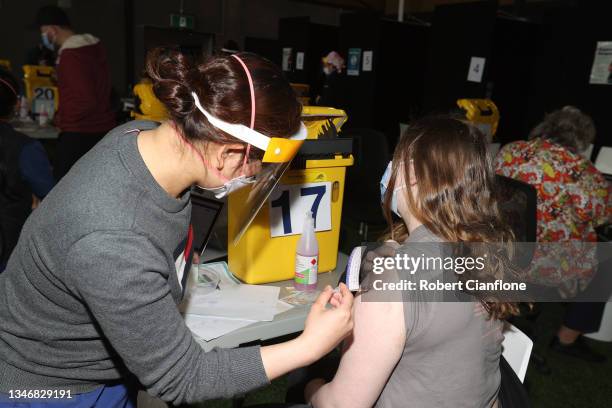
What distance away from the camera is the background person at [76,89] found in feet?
10.1

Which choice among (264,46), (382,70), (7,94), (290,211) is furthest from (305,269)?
(264,46)

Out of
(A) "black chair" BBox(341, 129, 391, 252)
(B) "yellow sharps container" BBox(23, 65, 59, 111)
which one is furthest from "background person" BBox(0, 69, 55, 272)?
(B) "yellow sharps container" BBox(23, 65, 59, 111)

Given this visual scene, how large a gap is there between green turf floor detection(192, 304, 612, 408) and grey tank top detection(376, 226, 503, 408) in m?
1.28

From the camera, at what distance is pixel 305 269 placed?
1.45 m

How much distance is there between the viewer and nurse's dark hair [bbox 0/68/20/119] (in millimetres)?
1994

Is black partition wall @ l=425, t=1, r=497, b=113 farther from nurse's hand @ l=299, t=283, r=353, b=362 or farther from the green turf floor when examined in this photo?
nurse's hand @ l=299, t=283, r=353, b=362

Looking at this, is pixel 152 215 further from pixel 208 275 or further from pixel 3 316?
pixel 208 275

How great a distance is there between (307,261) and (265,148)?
595 millimetres

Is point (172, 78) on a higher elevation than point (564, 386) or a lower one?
higher

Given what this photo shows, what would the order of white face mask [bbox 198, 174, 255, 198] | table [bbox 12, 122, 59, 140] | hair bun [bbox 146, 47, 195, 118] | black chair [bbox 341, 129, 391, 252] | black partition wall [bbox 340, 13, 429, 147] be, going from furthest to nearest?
black partition wall [bbox 340, 13, 429, 147] < table [bbox 12, 122, 59, 140] < black chair [bbox 341, 129, 391, 252] < white face mask [bbox 198, 174, 255, 198] < hair bun [bbox 146, 47, 195, 118]

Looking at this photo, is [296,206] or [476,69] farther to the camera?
[476,69]

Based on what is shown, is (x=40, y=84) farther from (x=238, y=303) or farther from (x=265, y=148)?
(x=265, y=148)

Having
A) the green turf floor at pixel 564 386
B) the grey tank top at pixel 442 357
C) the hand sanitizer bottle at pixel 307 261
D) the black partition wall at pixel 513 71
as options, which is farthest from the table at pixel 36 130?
the black partition wall at pixel 513 71

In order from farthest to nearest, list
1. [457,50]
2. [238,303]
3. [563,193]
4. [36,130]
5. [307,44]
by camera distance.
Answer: [307,44] → [457,50] → [36,130] → [563,193] → [238,303]
